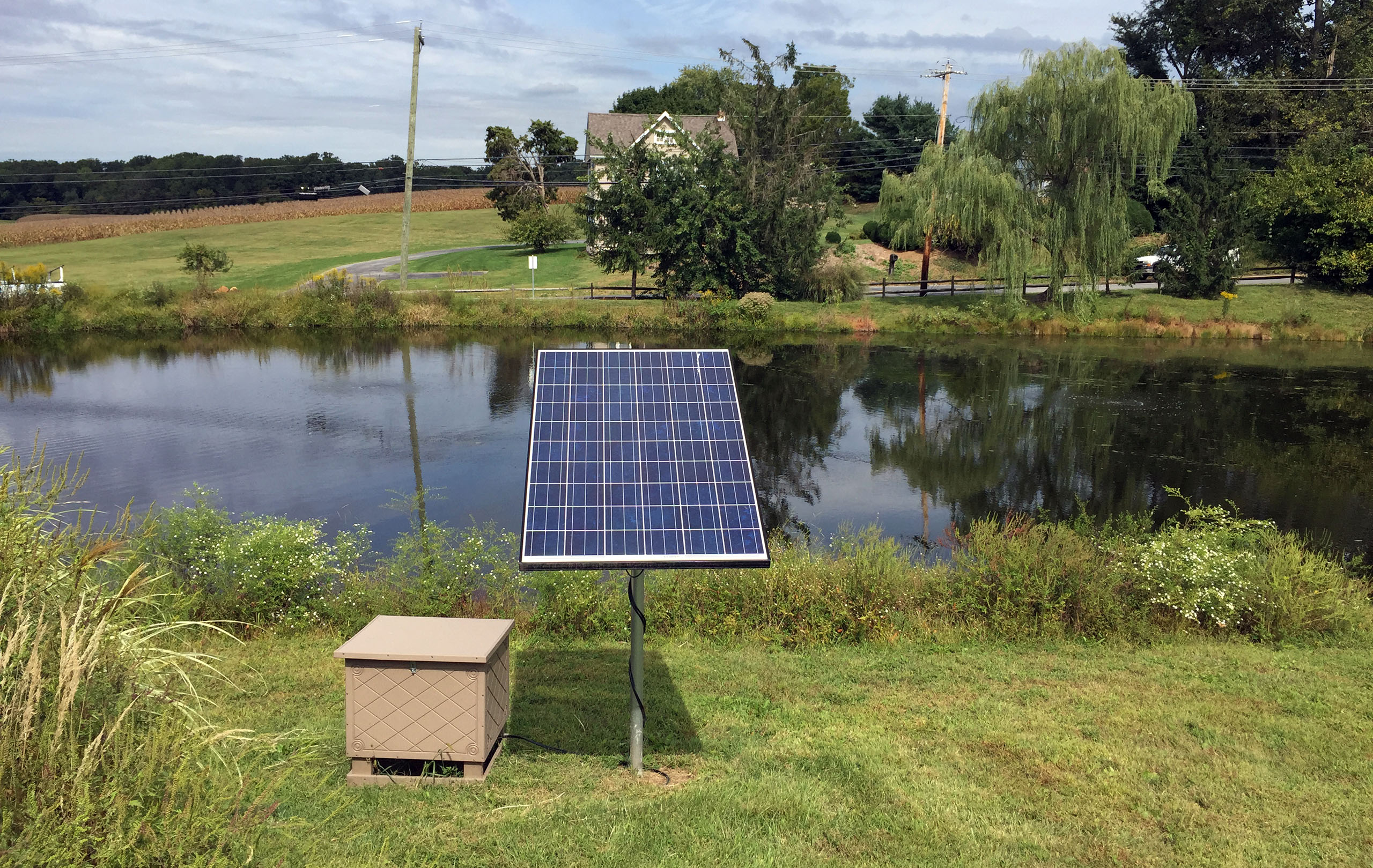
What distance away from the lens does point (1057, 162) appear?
42562mm

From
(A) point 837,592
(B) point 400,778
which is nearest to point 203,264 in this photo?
(A) point 837,592

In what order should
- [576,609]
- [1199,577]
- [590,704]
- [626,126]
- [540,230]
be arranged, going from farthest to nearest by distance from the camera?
[626,126] → [540,230] → [1199,577] → [576,609] → [590,704]

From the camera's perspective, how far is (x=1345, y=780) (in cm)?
750

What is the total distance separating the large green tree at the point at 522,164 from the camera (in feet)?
219

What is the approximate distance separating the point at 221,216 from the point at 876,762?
86.8 metres

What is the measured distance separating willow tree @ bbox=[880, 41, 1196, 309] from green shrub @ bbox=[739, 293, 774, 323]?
7794mm

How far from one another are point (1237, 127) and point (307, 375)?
54550mm

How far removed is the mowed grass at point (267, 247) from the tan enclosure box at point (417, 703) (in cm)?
4379

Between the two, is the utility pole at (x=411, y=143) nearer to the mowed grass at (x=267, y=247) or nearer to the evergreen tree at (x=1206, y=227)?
the mowed grass at (x=267, y=247)

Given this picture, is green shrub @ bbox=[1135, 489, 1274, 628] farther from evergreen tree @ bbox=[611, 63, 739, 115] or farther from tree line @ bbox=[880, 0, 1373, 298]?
evergreen tree @ bbox=[611, 63, 739, 115]

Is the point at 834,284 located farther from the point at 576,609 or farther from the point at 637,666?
the point at 637,666

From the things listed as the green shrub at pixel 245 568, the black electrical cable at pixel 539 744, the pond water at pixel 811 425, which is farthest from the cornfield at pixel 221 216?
the black electrical cable at pixel 539 744

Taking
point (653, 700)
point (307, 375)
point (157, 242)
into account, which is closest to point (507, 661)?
point (653, 700)

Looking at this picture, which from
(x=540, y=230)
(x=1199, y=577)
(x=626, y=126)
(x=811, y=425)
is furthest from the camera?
(x=626, y=126)
